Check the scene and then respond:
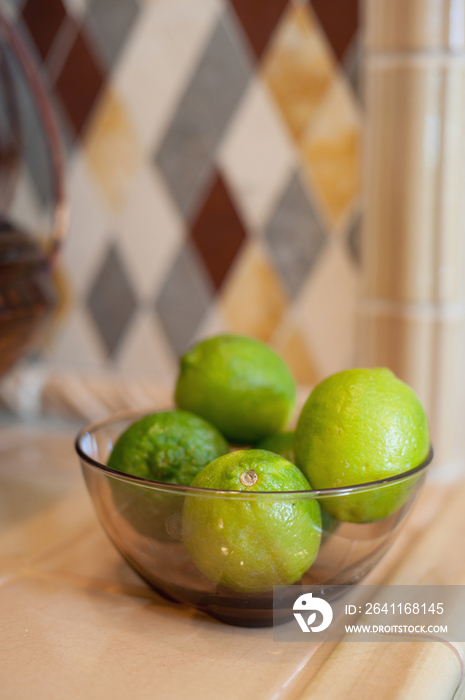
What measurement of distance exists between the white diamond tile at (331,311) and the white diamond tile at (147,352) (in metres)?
0.22

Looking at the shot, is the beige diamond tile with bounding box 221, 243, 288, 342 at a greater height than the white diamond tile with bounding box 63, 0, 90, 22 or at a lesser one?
lesser

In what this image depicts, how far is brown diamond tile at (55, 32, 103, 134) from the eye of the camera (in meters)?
1.01

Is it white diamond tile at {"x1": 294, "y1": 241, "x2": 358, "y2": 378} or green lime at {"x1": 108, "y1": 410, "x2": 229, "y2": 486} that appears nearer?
green lime at {"x1": 108, "y1": 410, "x2": 229, "y2": 486}

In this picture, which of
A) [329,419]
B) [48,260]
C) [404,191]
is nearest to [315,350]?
[404,191]

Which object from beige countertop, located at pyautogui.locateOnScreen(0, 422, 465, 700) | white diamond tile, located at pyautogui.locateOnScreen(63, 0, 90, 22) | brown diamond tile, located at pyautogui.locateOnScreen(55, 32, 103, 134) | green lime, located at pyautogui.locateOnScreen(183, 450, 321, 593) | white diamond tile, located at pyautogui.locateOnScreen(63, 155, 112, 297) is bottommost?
beige countertop, located at pyautogui.locateOnScreen(0, 422, 465, 700)

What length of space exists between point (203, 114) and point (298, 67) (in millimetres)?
149

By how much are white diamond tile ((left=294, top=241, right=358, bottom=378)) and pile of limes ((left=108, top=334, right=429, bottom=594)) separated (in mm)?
422

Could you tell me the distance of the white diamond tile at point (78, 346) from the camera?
1.08 meters

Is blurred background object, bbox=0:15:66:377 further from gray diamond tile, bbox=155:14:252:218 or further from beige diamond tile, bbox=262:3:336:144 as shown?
beige diamond tile, bbox=262:3:336:144

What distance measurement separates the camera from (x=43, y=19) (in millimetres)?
1024

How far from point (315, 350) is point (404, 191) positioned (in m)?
0.28

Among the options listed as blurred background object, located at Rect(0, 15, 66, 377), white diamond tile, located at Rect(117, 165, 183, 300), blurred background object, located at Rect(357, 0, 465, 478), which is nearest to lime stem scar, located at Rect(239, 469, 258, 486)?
blurred background object, located at Rect(0, 15, 66, 377)

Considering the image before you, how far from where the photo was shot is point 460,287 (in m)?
0.76

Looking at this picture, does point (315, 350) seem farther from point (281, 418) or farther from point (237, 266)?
point (281, 418)
